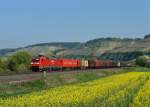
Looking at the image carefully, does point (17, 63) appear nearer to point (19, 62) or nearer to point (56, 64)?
point (19, 62)

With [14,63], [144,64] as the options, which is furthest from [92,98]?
[144,64]

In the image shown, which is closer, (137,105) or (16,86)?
(137,105)

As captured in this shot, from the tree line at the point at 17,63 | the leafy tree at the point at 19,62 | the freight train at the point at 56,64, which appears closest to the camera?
the freight train at the point at 56,64

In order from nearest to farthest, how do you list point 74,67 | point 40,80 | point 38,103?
point 38,103, point 40,80, point 74,67

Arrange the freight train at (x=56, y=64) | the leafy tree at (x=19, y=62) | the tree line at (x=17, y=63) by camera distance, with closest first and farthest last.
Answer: the freight train at (x=56, y=64)
the tree line at (x=17, y=63)
the leafy tree at (x=19, y=62)

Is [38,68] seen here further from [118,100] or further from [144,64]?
[144,64]

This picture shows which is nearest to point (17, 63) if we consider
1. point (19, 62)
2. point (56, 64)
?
point (19, 62)

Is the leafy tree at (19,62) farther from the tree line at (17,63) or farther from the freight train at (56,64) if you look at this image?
the freight train at (56,64)

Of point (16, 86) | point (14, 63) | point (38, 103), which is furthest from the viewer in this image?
point (14, 63)

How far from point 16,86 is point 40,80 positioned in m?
5.85

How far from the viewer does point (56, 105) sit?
2330 centimetres

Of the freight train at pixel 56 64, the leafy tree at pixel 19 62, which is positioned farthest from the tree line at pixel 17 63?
the freight train at pixel 56 64

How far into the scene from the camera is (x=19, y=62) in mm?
91875

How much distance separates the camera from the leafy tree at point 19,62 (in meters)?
88.3
